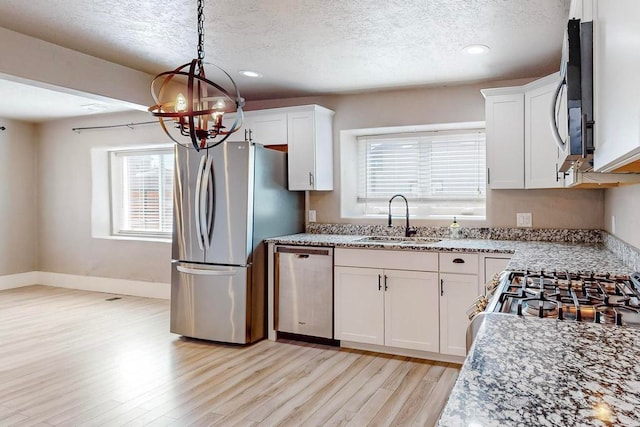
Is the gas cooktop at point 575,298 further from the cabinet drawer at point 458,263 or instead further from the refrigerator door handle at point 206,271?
the refrigerator door handle at point 206,271

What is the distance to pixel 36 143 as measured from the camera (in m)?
6.44

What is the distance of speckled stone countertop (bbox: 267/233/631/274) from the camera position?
2.29 metres

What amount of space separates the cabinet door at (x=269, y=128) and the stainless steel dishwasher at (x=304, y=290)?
3.61 feet

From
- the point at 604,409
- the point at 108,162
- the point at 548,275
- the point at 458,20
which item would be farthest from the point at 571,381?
the point at 108,162

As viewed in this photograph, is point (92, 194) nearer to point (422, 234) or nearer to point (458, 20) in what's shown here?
point (422, 234)

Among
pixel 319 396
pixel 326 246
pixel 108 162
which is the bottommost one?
pixel 319 396

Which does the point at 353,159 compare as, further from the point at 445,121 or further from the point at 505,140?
the point at 505,140

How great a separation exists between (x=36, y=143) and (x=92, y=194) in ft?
4.43

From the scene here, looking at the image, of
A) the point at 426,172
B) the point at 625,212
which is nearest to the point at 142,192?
the point at 426,172

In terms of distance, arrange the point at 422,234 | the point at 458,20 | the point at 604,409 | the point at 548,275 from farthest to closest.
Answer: the point at 422,234 → the point at 458,20 → the point at 548,275 → the point at 604,409

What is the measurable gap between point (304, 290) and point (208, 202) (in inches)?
43.4

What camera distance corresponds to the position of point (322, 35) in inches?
115

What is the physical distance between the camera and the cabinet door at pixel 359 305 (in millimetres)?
3566

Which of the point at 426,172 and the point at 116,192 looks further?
the point at 116,192
